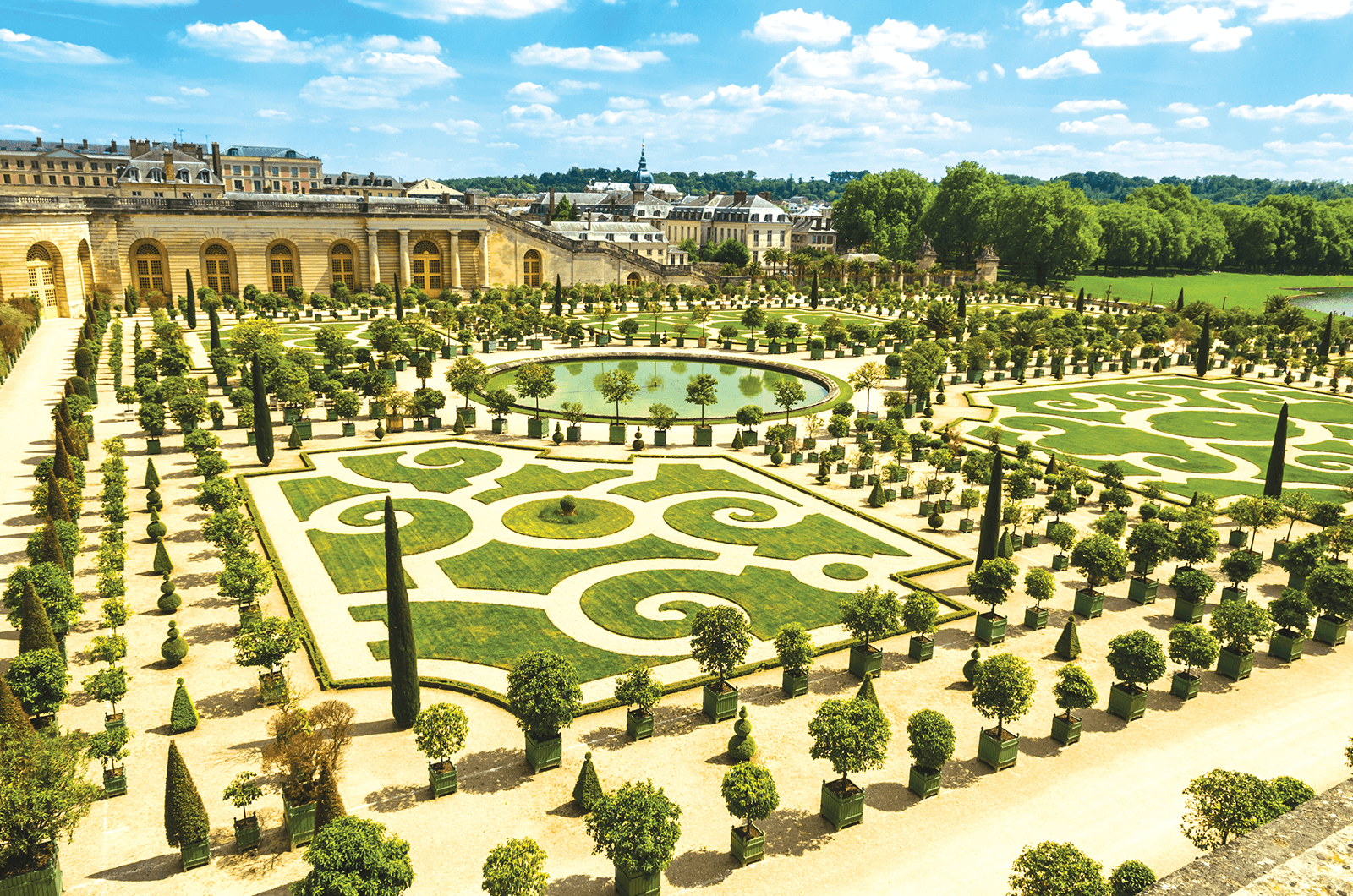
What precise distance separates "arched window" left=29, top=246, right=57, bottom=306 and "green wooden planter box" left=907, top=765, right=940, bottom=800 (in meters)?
98.4

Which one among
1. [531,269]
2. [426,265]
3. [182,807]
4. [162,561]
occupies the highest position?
[426,265]

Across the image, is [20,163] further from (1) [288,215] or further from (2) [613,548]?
(2) [613,548]

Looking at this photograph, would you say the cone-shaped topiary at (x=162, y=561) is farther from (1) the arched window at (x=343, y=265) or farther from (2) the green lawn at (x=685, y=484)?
(1) the arched window at (x=343, y=265)

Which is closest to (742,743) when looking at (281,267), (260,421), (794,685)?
(794,685)

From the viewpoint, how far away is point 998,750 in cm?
2556

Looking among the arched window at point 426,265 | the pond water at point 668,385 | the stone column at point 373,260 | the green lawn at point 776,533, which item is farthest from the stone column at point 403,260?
the green lawn at point 776,533

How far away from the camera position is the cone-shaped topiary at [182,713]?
86.1 feet

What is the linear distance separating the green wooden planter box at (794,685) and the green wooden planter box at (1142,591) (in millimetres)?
16858

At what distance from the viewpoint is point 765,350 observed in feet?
304

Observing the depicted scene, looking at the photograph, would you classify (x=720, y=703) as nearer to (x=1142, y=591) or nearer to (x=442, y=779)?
(x=442, y=779)

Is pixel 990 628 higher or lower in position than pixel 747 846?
higher

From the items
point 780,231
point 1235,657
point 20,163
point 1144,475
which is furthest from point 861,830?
point 20,163

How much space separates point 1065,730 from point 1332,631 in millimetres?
14894

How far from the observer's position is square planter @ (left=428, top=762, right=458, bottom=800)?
77.8ft
